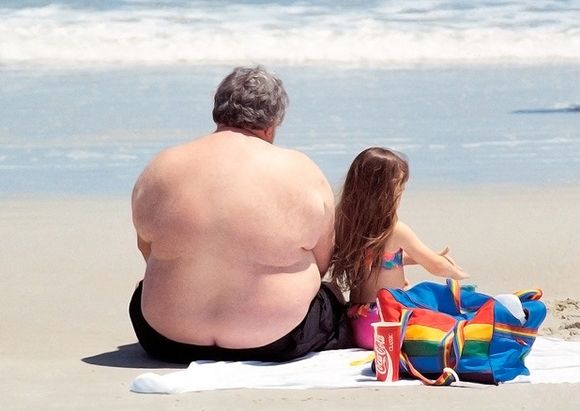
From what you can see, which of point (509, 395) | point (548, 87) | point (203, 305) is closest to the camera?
point (509, 395)

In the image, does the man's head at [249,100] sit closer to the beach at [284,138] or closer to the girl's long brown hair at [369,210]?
the girl's long brown hair at [369,210]

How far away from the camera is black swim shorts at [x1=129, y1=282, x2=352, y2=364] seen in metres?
3.96

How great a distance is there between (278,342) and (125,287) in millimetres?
1771

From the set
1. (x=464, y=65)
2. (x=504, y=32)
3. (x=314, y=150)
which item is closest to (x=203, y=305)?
(x=314, y=150)

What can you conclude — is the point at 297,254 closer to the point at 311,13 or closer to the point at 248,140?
the point at 248,140

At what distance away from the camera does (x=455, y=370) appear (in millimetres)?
3691

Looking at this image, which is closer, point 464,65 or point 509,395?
point 509,395

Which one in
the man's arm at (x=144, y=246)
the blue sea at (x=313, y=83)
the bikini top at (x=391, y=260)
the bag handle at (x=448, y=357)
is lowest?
the blue sea at (x=313, y=83)

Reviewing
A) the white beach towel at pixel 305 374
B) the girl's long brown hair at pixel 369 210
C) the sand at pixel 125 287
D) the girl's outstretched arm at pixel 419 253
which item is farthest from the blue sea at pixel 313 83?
the white beach towel at pixel 305 374

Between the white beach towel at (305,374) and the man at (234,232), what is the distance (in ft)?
0.34

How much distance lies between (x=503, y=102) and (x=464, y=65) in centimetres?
357

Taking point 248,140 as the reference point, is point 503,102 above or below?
below

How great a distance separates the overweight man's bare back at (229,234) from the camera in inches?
148

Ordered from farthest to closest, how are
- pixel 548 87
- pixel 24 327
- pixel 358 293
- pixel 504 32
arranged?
pixel 504 32
pixel 548 87
pixel 24 327
pixel 358 293
